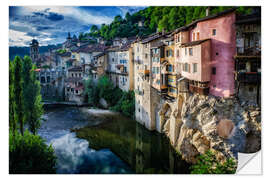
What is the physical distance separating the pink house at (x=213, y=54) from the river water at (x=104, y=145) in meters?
2.74

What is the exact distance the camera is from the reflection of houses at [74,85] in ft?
39.4

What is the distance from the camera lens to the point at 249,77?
15.9ft

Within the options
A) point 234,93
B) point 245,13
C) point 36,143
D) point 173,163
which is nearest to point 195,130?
point 173,163

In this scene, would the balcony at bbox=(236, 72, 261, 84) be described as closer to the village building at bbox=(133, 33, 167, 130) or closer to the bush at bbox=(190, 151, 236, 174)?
the bush at bbox=(190, 151, 236, 174)

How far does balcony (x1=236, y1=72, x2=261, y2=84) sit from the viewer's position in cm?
484

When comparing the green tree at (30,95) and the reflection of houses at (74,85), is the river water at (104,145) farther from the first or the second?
the green tree at (30,95)

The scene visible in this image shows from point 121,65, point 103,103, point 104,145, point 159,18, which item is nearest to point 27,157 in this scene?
point 104,145

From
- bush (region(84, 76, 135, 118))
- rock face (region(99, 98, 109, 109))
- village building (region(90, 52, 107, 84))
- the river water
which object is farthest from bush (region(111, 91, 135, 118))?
village building (region(90, 52, 107, 84))

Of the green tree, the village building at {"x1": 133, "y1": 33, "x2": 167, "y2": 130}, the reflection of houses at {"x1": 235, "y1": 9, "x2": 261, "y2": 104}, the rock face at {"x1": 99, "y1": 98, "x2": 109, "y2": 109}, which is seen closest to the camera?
the reflection of houses at {"x1": 235, "y1": 9, "x2": 261, "y2": 104}

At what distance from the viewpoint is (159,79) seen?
27.2 feet

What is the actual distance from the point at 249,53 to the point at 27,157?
642 centimetres

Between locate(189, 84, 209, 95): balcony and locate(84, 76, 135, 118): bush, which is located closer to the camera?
locate(189, 84, 209, 95): balcony

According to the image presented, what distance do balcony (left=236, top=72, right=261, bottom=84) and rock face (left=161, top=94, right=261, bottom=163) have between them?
0.59 m
